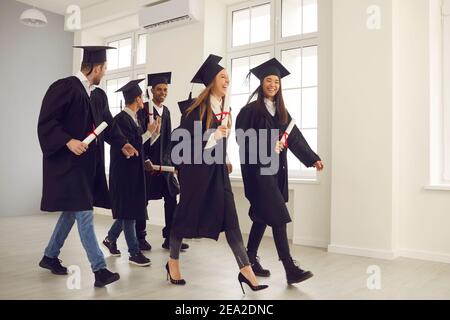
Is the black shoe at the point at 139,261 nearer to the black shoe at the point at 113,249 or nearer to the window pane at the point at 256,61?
the black shoe at the point at 113,249

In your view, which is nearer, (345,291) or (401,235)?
(345,291)

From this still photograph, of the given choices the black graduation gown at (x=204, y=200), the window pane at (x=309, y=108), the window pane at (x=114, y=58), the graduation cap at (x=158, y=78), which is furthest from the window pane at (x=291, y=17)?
the window pane at (x=114, y=58)

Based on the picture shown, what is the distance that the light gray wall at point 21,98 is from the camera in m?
6.25

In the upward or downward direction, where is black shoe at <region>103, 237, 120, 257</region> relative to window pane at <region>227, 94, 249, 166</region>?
downward

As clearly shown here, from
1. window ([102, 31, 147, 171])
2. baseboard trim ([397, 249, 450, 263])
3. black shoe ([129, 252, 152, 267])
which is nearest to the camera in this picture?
black shoe ([129, 252, 152, 267])

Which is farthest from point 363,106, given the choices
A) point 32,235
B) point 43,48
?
point 43,48

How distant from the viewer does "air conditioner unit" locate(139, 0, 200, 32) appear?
5082mm

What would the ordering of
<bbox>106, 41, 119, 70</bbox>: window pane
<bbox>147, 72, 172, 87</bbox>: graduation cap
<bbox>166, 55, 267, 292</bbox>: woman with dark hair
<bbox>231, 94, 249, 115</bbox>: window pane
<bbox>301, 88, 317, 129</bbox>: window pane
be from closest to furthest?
<bbox>166, 55, 267, 292</bbox>: woman with dark hair, <bbox>147, 72, 172, 87</bbox>: graduation cap, <bbox>301, 88, 317, 129</bbox>: window pane, <bbox>231, 94, 249, 115</bbox>: window pane, <bbox>106, 41, 119, 70</bbox>: window pane

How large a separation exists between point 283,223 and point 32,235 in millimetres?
3227

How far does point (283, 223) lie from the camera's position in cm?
258

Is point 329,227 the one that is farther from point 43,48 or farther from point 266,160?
point 43,48

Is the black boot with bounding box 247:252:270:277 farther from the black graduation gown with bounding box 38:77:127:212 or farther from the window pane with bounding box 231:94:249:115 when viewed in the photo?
the window pane with bounding box 231:94:249:115

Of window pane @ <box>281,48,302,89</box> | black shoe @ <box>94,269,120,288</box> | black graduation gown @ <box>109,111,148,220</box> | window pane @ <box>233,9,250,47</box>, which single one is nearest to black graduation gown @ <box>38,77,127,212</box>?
black shoe @ <box>94,269,120,288</box>

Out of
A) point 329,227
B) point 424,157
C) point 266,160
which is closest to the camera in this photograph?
point 266,160
